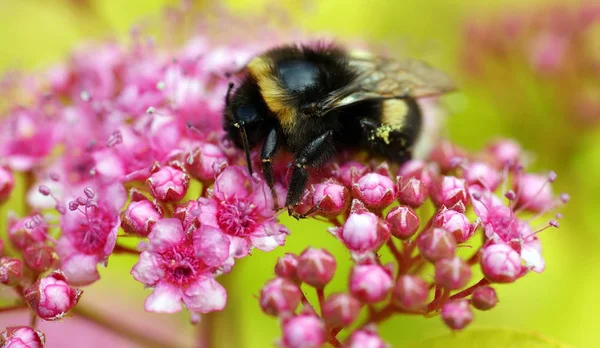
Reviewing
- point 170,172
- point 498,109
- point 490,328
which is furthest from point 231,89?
point 498,109

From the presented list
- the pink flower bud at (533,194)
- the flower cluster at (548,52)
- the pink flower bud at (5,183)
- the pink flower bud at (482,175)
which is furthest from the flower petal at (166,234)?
the flower cluster at (548,52)

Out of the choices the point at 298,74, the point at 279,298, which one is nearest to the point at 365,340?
the point at 279,298

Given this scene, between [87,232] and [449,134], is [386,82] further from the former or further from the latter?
[449,134]

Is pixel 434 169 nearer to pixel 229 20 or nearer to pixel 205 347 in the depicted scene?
pixel 205 347

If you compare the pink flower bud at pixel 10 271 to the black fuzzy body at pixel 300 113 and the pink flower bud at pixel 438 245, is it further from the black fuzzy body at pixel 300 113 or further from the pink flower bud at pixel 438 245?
the pink flower bud at pixel 438 245

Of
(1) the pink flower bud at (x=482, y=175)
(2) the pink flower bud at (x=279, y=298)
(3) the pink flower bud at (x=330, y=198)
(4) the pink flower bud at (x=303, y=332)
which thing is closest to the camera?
(4) the pink flower bud at (x=303, y=332)
